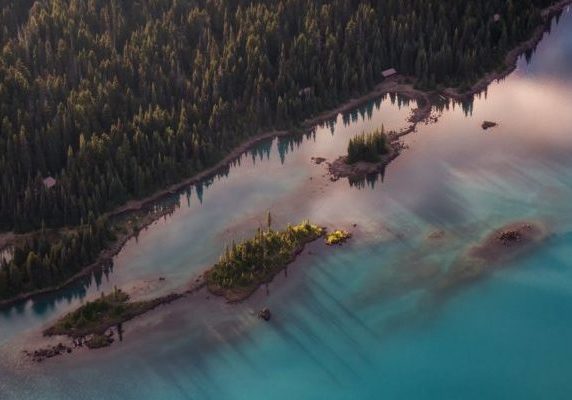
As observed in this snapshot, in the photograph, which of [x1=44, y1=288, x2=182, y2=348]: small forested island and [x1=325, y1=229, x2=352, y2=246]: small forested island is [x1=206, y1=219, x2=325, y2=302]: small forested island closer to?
[x1=325, y1=229, x2=352, y2=246]: small forested island

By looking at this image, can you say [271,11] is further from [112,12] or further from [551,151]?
[551,151]

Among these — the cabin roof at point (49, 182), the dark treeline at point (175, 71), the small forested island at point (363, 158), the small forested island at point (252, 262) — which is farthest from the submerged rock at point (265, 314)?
the cabin roof at point (49, 182)

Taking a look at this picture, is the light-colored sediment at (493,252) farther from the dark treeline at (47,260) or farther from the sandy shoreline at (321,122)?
the dark treeline at (47,260)

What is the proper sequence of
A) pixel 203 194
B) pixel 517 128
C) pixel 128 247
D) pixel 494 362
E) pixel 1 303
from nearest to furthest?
pixel 494 362
pixel 1 303
pixel 128 247
pixel 203 194
pixel 517 128

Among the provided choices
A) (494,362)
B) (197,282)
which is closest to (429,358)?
(494,362)

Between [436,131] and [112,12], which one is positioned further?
[112,12]

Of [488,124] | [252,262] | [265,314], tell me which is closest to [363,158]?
[488,124]
